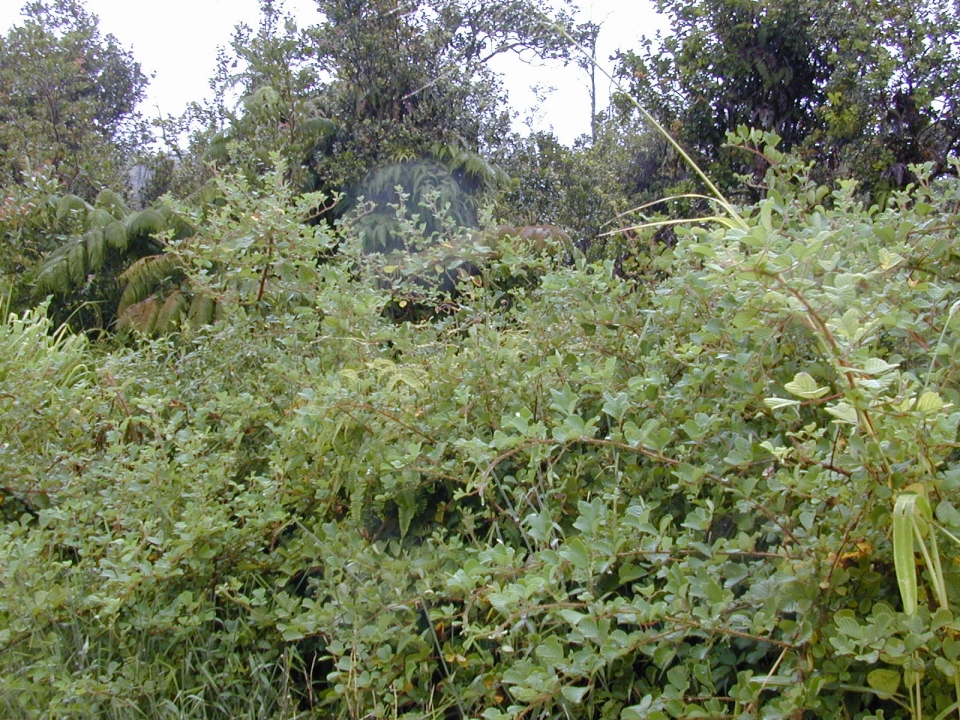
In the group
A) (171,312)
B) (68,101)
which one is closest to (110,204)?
(171,312)

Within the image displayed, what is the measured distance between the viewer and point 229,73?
20375 mm

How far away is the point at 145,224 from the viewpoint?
738 cm

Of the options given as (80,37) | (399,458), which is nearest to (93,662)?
(399,458)

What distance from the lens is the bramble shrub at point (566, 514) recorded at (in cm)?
144

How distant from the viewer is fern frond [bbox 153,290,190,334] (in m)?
5.82

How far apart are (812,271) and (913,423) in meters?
0.65

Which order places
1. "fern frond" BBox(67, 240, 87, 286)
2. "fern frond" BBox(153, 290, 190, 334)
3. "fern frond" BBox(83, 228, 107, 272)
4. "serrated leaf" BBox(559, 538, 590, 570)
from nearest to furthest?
"serrated leaf" BBox(559, 538, 590, 570) → "fern frond" BBox(153, 290, 190, 334) → "fern frond" BBox(67, 240, 87, 286) → "fern frond" BBox(83, 228, 107, 272)

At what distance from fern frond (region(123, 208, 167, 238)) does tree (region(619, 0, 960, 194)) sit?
5.18 metres

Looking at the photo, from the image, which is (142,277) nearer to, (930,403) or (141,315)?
(141,315)

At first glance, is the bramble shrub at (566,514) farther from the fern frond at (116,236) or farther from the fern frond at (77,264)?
the fern frond at (116,236)

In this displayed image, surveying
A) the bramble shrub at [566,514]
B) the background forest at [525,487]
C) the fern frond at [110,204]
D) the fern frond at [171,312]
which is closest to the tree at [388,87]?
the fern frond at [110,204]

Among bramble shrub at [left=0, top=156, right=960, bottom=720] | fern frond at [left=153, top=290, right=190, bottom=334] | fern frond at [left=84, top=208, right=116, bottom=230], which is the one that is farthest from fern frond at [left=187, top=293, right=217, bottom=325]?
fern frond at [left=84, top=208, right=116, bottom=230]

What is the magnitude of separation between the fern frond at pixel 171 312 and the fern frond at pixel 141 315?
0.04 metres

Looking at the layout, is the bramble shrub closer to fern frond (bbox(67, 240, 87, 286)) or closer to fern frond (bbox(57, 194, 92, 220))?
fern frond (bbox(67, 240, 87, 286))
